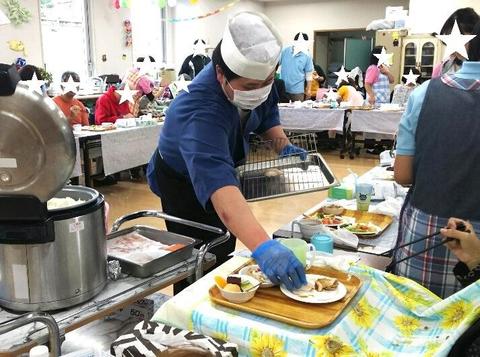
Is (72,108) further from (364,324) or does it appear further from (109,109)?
(364,324)

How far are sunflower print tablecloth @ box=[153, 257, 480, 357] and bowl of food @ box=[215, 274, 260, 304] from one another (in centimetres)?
3

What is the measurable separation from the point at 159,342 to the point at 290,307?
293mm

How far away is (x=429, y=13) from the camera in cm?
873

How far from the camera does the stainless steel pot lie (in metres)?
1.13

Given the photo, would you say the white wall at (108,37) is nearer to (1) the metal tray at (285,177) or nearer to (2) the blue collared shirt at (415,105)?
(1) the metal tray at (285,177)

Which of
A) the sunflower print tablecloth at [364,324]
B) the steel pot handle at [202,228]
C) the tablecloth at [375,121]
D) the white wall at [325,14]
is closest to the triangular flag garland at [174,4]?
the white wall at [325,14]

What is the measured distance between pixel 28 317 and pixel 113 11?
797 cm

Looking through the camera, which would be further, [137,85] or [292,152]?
[137,85]

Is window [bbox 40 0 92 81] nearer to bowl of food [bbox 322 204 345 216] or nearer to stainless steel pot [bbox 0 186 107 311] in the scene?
bowl of food [bbox 322 204 345 216]

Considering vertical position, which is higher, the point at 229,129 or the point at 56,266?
the point at 229,129

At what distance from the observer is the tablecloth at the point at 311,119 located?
21.2ft

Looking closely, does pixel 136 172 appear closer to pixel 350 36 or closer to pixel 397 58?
pixel 397 58

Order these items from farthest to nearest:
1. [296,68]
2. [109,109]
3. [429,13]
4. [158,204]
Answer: [429,13] → [296,68] → [109,109] → [158,204]

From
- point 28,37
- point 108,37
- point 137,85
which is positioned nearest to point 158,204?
point 137,85
